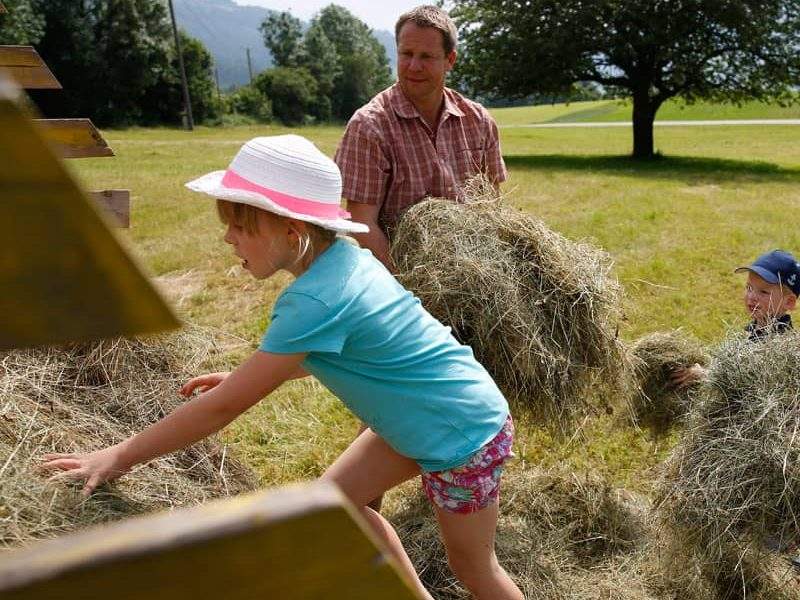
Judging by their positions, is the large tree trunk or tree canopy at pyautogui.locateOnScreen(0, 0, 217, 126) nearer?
the large tree trunk

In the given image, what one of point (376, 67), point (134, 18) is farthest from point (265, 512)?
point (376, 67)

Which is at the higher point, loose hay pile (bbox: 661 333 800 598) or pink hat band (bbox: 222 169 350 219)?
pink hat band (bbox: 222 169 350 219)

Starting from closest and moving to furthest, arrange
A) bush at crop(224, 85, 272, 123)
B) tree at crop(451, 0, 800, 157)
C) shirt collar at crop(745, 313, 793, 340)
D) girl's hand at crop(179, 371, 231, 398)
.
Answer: girl's hand at crop(179, 371, 231, 398) < shirt collar at crop(745, 313, 793, 340) < tree at crop(451, 0, 800, 157) < bush at crop(224, 85, 272, 123)

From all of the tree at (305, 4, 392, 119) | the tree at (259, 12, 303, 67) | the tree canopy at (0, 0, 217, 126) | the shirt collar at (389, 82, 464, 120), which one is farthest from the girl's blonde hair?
the tree at (259, 12, 303, 67)

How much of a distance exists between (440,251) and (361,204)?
412mm

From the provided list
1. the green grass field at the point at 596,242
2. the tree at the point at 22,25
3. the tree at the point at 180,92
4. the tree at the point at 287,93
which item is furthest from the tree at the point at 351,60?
the green grass field at the point at 596,242

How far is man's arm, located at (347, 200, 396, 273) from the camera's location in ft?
10.1

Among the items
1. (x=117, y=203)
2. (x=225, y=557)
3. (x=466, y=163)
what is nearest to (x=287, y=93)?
(x=117, y=203)

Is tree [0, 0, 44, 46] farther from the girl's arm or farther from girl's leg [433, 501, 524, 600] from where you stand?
girl's leg [433, 501, 524, 600]

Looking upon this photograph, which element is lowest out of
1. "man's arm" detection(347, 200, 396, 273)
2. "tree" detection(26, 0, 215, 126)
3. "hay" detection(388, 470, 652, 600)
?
"hay" detection(388, 470, 652, 600)

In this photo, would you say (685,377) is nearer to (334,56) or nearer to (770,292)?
(770,292)

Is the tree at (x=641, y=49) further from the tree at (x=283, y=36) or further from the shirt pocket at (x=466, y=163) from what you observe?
the tree at (x=283, y=36)

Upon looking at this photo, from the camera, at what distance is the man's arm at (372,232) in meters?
3.09

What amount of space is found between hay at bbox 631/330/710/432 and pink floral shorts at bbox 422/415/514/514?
4.59 feet
